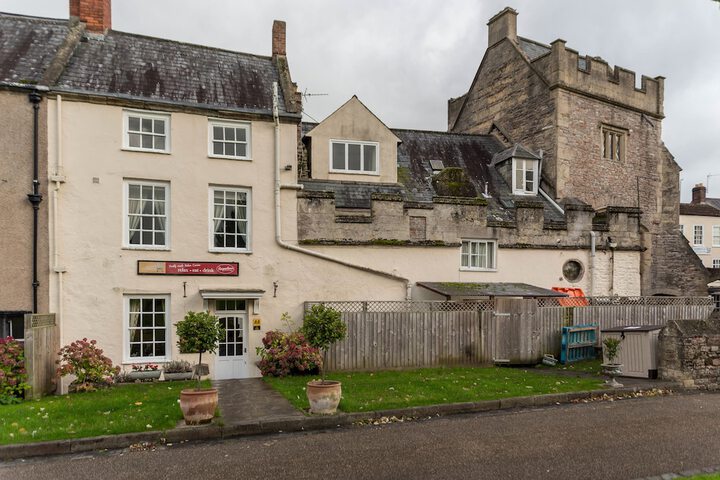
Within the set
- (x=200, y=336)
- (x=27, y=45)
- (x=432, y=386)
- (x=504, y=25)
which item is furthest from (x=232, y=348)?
(x=504, y=25)

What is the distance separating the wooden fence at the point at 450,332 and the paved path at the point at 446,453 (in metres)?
5.00

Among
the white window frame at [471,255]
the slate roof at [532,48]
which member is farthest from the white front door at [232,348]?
the slate roof at [532,48]

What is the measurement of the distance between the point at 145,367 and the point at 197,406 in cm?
558

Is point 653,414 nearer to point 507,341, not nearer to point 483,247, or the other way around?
point 507,341

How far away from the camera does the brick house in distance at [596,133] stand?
2181 cm

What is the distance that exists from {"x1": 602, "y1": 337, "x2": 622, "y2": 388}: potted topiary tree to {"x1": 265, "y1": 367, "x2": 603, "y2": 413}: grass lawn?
1.29 feet

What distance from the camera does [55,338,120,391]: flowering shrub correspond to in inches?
493

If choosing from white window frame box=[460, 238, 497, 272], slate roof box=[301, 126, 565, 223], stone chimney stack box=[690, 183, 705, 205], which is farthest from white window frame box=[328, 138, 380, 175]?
stone chimney stack box=[690, 183, 705, 205]

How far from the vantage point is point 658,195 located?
24.0 metres

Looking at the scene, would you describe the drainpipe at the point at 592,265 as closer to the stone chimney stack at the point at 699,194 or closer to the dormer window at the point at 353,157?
the dormer window at the point at 353,157

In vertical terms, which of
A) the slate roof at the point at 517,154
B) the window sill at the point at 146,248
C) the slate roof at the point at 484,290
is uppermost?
the slate roof at the point at 517,154

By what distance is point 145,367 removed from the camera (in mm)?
13852

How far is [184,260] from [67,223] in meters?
3.34

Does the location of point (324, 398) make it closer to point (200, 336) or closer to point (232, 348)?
point (200, 336)
